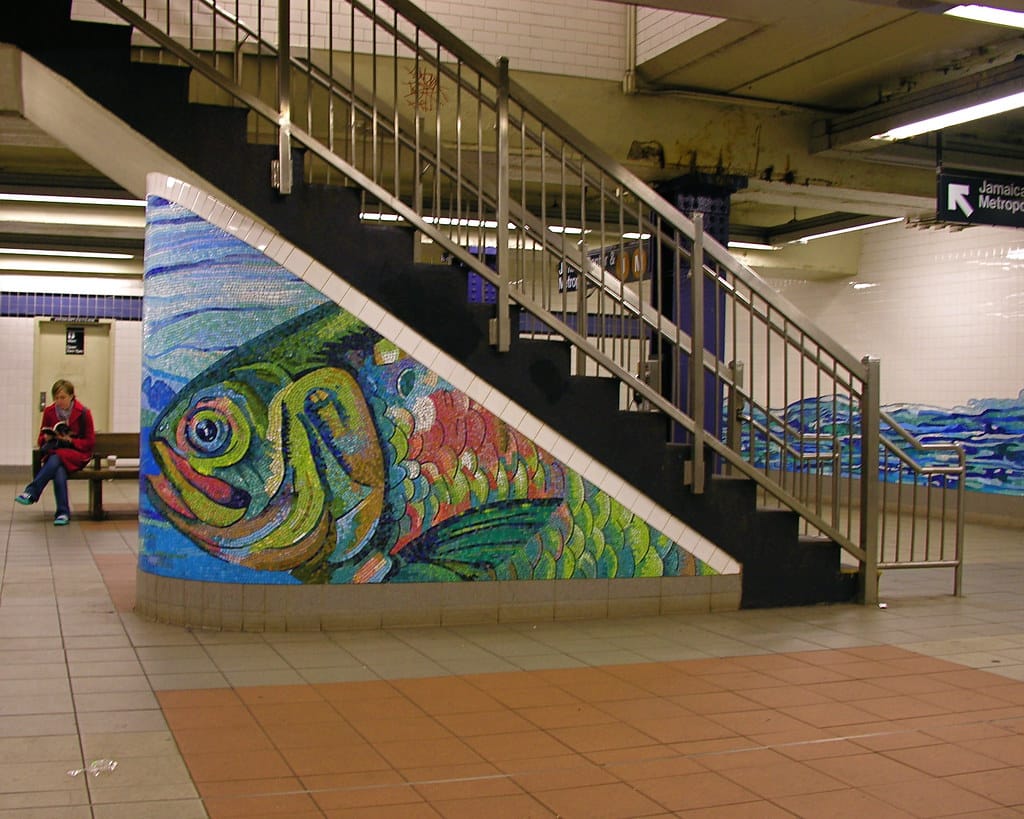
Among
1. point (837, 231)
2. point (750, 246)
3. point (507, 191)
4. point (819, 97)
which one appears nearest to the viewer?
point (507, 191)

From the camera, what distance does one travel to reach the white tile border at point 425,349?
6344 mm

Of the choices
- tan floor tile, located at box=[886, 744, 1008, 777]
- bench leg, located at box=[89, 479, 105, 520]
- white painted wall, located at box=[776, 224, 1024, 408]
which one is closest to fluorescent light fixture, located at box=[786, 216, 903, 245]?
white painted wall, located at box=[776, 224, 1024, 408]

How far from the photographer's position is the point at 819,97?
34.7 ft

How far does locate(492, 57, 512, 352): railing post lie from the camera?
21.7ft

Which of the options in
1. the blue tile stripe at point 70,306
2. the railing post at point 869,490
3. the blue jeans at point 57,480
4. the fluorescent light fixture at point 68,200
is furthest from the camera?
the blue tile stripe at point 70,306

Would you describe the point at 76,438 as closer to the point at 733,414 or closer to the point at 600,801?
the point at 733,414

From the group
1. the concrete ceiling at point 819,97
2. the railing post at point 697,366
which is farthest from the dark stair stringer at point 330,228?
the concrete ceiling at point 819,97

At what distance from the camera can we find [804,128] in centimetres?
1108

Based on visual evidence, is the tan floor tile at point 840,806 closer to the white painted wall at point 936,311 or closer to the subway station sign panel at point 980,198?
the subway station sign panel at point 980,198

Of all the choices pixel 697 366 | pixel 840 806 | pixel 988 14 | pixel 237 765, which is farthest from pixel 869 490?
pixel 237 765

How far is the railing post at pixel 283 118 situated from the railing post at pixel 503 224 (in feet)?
4.06

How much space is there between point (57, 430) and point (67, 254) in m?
5.18

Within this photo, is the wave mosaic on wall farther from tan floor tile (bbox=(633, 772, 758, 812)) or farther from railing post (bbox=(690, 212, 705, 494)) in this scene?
tan floor tile (bbox=(633, 772, 758, 812))

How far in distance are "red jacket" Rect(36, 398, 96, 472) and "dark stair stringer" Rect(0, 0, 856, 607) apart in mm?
6065
